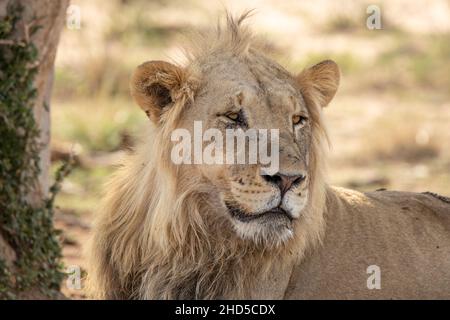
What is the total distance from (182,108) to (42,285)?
4.28 ft

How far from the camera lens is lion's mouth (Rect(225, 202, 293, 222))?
484 cm

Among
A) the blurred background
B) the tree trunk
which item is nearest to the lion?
the tree trunk

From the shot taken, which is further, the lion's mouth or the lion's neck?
the lion's neck

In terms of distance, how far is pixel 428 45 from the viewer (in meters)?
16.9

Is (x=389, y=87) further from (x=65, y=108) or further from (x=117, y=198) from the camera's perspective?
(x=117, y=198)

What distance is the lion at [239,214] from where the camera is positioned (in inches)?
196

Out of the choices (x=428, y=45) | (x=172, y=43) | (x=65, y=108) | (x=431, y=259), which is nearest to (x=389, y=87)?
(x=428, y=45)

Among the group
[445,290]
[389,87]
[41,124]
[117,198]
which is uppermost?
[389,87]

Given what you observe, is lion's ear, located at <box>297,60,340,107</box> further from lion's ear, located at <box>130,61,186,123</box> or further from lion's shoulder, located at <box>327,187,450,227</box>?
lion's ear, located at <box>130,61,186,123</box>

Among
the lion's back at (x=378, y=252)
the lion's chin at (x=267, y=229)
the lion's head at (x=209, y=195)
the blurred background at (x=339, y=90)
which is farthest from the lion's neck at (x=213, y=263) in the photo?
the blurred background at (x=339, y=90)

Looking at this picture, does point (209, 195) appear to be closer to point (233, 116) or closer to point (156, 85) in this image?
point (233, 116)

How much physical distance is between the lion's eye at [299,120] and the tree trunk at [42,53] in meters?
1.52

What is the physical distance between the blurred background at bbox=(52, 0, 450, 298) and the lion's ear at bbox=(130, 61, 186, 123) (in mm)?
2057

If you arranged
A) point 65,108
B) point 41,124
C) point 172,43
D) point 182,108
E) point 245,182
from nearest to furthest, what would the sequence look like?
point 245,182, point 182,108, point 41,124, point 65,108, point 172,43
